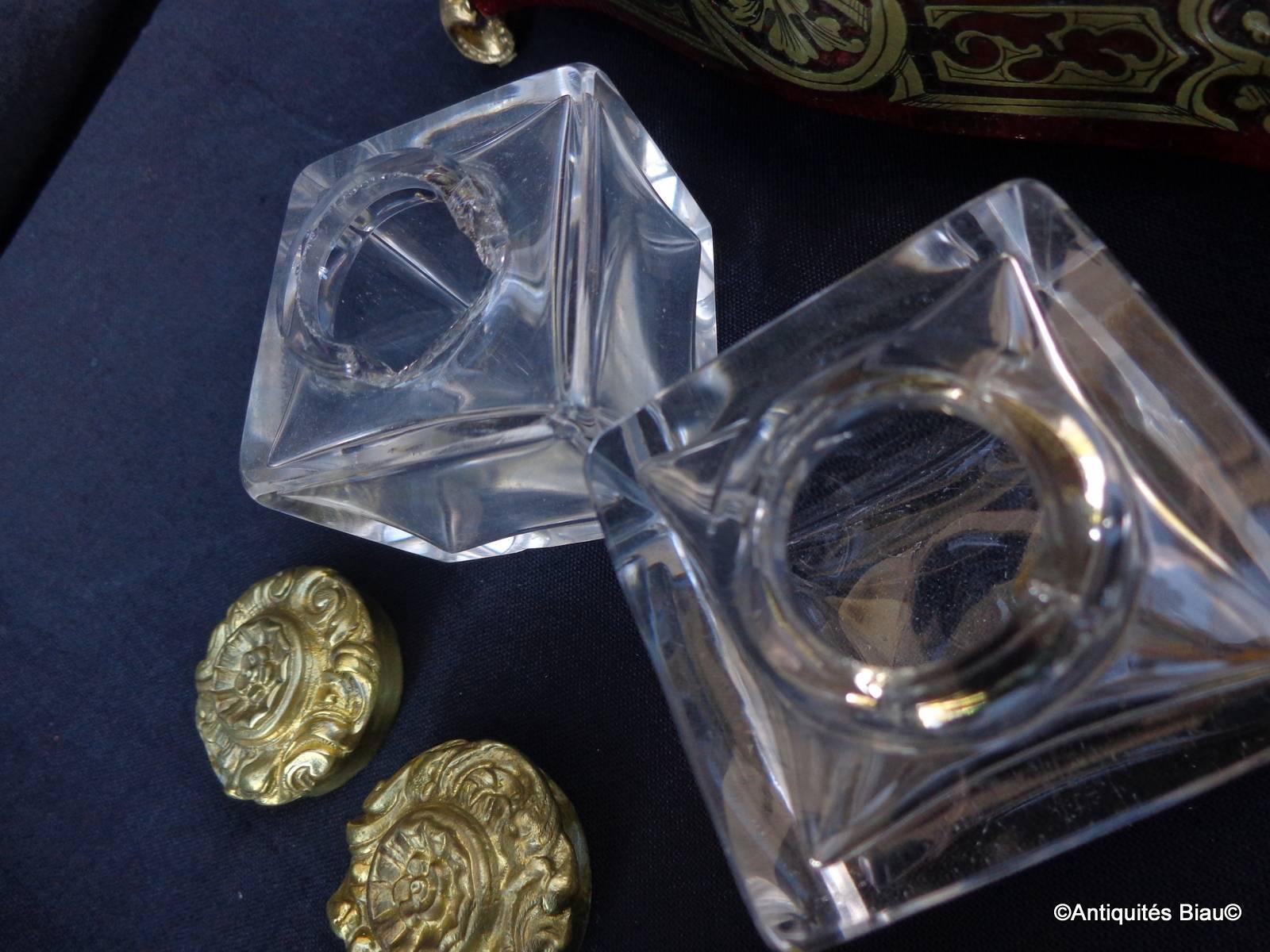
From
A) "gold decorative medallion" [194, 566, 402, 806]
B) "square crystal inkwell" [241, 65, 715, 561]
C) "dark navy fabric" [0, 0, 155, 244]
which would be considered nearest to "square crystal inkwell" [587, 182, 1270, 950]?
"square crystal inkwell" [241, 65, 715, 561]

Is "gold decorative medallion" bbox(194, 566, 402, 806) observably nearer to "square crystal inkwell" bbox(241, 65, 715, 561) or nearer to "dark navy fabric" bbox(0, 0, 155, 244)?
"square crystal inkwell" bbox(241, 65, 715, 561)

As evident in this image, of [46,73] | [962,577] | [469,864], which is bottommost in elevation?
[469,864]

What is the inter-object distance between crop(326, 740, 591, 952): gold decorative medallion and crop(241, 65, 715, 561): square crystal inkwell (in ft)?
0.34

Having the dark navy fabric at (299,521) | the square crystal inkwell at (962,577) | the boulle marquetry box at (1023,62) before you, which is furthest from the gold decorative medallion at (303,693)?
the boulle marquetry box at (1023,62)

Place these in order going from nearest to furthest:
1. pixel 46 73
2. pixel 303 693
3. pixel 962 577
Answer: pixel 962 577, pixel 303 693, pixel 46 73

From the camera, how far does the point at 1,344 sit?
2.39ft

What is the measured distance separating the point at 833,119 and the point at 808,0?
107 millimetres

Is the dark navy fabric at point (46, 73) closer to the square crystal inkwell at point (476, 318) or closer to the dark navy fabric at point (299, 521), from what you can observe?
the dark navy fabric at point (299, 521)

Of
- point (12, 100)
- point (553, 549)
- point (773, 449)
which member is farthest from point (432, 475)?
point (12, 100)

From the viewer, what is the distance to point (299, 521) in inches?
25.1

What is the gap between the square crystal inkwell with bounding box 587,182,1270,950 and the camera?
0.33 metres

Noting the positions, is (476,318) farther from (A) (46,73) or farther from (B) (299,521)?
(A) (46,73)

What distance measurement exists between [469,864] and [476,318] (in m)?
0.23

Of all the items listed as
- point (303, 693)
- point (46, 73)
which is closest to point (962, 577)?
point (303, 693)
